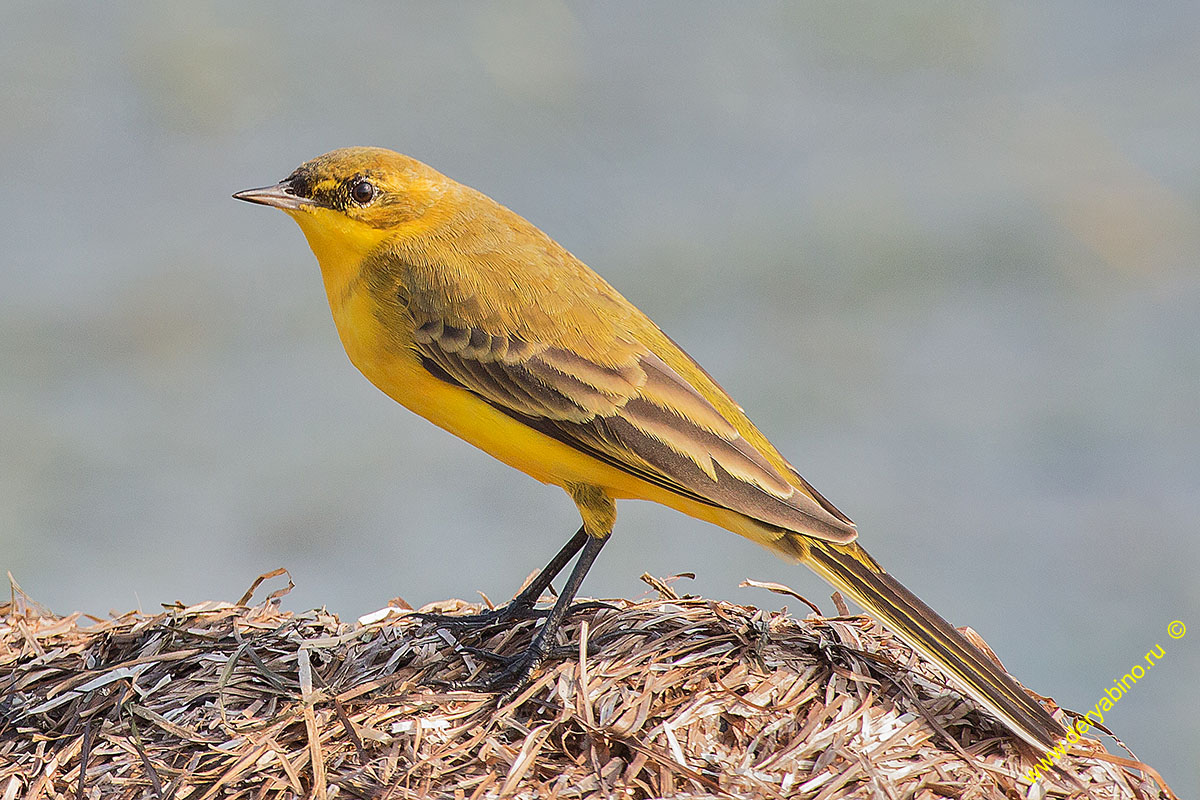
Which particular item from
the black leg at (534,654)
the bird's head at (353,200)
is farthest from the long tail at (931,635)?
the bird's head at (353,200)

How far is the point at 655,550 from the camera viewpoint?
8.77m

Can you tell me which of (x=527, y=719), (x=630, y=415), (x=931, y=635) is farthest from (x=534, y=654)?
(x=931, y=635)

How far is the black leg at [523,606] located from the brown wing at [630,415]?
0.61m

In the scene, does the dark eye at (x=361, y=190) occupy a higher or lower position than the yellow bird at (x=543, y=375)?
higher

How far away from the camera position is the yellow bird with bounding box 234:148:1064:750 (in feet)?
14.4

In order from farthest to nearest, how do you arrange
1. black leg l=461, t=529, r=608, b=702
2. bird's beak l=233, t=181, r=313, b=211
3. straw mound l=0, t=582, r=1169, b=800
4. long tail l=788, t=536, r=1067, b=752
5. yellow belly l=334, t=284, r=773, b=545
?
bird's beak l=233, t=181, r=313, b=211 → yellow belly l=334, t=284, r=773, b=545 → black leg l=461, t=529, r=608, b=702 → long tail l=788, t=536, r=1067, b=752 → straw mound l=0, t=582, r=1169, b=800

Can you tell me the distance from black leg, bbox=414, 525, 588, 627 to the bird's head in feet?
4.26

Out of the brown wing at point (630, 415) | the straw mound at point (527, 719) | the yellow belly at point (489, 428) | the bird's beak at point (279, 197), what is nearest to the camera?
the straw mound at point (527, 719)

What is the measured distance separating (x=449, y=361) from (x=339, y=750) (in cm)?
139

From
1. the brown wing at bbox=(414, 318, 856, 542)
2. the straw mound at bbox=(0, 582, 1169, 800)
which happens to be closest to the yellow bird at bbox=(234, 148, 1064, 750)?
the brown wing at bbox=(414, 318, 856, 542)

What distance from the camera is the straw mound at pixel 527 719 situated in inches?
142

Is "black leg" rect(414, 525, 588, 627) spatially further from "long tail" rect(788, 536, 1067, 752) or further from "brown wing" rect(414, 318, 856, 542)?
"long tail" rect(788, 536, 1067, 752)

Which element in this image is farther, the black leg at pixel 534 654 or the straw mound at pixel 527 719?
the black leg at pixel 534 654

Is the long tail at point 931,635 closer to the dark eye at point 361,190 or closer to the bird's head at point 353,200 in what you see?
the bird's head at point 353,200
